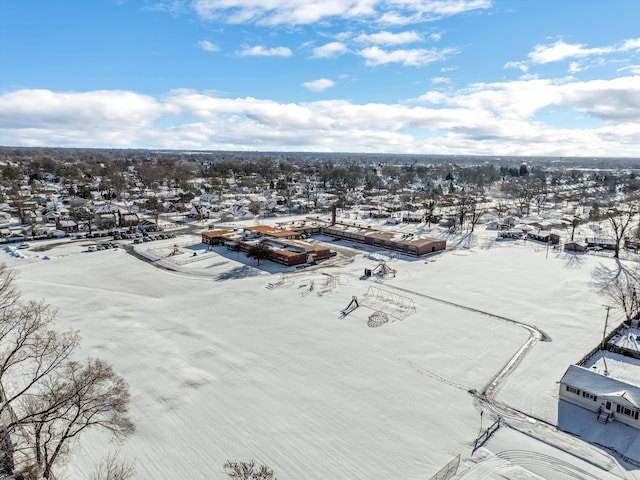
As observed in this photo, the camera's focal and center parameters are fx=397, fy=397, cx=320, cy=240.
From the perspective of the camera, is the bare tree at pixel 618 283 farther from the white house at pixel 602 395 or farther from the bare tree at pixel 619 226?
the white house at pixel 602 395

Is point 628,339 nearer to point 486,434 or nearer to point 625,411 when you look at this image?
point 625,411

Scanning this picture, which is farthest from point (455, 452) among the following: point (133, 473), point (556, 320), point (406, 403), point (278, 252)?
point (278, 252)

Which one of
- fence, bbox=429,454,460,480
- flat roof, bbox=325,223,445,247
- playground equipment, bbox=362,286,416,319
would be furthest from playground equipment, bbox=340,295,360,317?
flat roof, bbox=325,223,445,247

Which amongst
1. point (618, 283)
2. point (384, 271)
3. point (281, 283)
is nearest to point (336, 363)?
point (281, 283)

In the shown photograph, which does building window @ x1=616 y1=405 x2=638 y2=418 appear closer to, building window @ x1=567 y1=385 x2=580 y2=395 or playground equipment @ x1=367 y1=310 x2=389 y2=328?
building window @ x1=567 y1=385 x2=580 y2=395

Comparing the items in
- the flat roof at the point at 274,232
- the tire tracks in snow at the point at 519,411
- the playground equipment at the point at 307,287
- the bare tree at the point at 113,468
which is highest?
the flat roof at the point at 274,232

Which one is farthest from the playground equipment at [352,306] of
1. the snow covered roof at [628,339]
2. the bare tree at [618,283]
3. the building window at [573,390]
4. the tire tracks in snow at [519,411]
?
the bare tree at [618,283]

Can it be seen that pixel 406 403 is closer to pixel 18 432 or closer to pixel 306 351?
pixel 306 351
